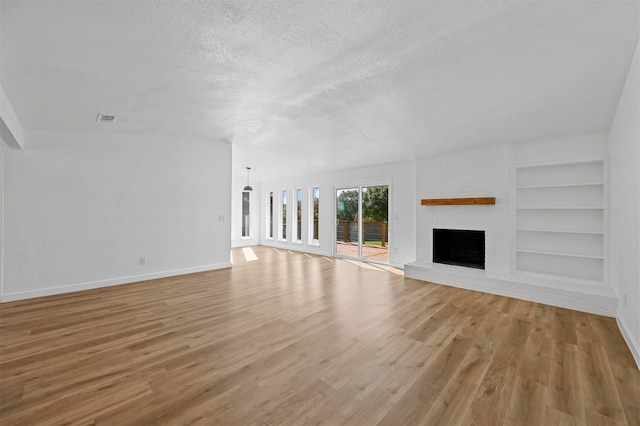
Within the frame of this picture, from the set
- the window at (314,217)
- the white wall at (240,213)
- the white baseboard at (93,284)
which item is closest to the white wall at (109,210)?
the white baseboard at (93,284)

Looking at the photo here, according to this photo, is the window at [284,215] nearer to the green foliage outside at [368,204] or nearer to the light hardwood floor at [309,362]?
the green foliage outside at [368,204]

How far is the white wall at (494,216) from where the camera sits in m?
4.03

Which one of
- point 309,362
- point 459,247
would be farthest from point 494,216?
point 309,362

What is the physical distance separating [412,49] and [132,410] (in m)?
3.34

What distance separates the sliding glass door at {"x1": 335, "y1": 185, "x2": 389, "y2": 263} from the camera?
24.2ft

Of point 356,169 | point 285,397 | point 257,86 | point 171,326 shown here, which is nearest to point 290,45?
point 257,86

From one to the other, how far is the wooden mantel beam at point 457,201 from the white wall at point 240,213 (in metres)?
6.68

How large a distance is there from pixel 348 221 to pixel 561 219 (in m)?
4.69

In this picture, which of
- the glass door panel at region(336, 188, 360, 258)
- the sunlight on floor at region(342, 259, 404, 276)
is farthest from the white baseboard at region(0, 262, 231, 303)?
the glass door panel at region(336, 188, 360, 258)

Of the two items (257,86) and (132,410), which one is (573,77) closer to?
(257,86)

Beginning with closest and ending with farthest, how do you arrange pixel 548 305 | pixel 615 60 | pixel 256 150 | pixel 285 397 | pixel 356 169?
1. pixel 285 397
2. pixel 615 60
3. pixel 548 305
4. pixel 256 150
5. pixel 356 169

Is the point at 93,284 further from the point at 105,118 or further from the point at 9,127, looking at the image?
the point at 105,118

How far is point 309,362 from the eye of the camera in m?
2.39

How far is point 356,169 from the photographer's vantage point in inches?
302
